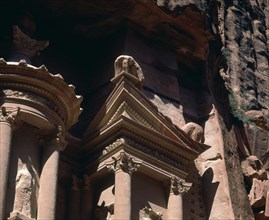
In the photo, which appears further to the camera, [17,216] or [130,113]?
[130,113]

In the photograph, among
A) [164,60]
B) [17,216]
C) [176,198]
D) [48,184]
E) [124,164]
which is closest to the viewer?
[17,216]

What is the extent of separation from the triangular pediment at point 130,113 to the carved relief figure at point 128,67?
0.30 m

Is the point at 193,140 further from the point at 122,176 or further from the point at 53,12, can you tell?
the point at 53,12

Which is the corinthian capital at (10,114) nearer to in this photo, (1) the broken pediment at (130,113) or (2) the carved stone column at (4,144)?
(2) the carved stone column at (4,144)

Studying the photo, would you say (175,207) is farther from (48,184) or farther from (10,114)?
(10,114)

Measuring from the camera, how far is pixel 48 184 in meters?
16.3

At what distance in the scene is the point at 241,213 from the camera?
63.4 ft

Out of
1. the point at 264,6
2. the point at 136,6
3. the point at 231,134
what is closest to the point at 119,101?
the point at 136,6

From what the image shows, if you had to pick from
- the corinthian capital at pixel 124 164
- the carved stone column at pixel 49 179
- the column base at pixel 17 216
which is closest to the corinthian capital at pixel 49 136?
the carved stone column at pixel 49 179

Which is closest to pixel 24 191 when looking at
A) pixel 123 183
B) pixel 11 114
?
pixel 11 114

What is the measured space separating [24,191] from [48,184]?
1.52 feet

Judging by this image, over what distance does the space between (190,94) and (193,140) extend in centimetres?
225

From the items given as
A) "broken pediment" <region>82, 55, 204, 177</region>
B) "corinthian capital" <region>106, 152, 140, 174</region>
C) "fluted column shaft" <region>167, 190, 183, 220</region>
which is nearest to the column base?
"corinthian capital" <region>106, 152, 140, 174</region>

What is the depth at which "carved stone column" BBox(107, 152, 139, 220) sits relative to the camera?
55.1ft
